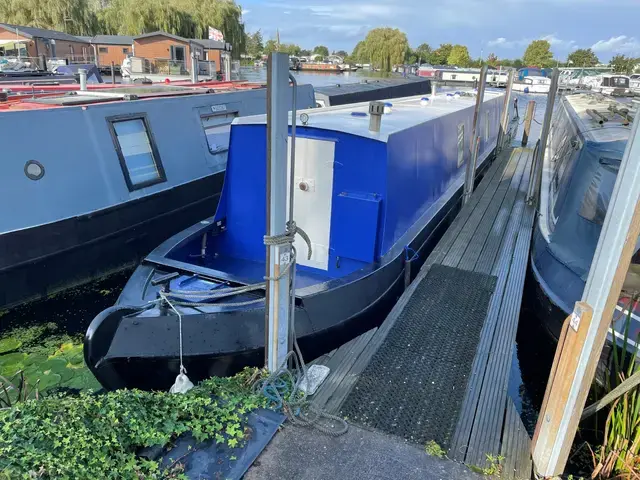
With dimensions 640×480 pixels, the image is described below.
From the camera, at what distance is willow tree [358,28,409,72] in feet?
159

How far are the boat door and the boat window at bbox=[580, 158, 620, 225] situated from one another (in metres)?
2.56

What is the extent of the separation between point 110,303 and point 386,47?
157ft

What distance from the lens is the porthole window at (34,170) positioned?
5.79 metres

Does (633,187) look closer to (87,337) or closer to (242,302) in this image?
(242,302)

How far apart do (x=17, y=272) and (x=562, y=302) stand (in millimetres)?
5994

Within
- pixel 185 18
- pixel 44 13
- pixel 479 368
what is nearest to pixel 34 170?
pixel 479 368

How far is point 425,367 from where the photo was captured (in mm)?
3852

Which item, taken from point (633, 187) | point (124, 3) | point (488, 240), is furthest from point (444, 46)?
point (633, 187)

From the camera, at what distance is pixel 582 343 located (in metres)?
2.37

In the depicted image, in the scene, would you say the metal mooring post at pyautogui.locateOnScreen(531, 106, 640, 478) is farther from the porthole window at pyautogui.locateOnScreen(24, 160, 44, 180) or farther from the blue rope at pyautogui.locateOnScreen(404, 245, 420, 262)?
the porthole window at pyautogui.locateOnScreen(24, 160, 44, 180)

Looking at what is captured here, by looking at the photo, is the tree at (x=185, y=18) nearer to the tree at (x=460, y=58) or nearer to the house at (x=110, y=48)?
the house at (x=110, y=48)

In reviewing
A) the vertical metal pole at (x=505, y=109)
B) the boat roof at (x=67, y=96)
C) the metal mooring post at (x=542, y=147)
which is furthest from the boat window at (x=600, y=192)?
the vertical metal pole at (x=505, y=109)

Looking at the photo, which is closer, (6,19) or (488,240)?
(488,240)

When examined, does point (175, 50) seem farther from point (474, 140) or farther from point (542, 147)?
point (542, 147)
